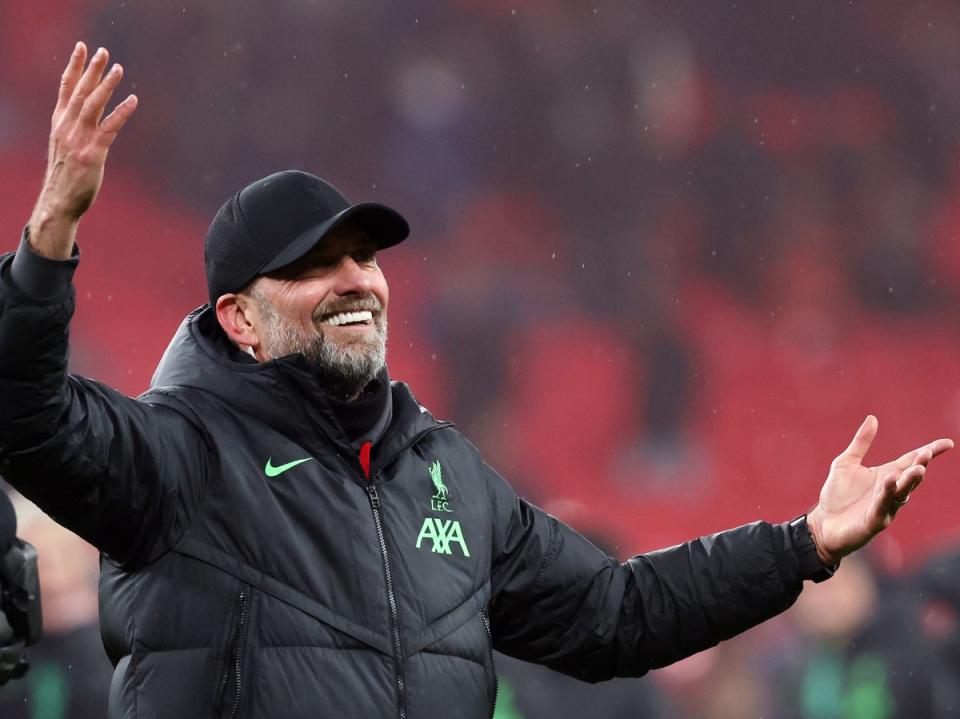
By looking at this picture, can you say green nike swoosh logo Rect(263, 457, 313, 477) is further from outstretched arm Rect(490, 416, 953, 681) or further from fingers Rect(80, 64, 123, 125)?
fingers Rect(80, 64, 123, 125)

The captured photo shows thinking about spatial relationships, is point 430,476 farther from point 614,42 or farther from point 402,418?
point 614,42

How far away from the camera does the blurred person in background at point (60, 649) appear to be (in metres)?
5.02

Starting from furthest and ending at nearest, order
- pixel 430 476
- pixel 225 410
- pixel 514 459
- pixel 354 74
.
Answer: pixel 354 74 < pixel 514 459 < pixel 430 476 < pixel 225 410

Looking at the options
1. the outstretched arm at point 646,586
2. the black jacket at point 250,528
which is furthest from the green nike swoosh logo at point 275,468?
the outstretched arm at point 646,586

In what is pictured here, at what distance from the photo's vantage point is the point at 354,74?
7270mm

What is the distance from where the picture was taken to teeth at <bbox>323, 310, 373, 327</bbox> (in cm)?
194

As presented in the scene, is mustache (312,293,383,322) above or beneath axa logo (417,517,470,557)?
above

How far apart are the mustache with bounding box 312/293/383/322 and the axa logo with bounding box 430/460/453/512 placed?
234 millimetres

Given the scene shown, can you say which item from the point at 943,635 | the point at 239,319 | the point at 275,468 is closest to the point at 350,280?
the point at 239,319

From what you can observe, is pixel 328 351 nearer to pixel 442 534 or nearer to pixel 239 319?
pixel 239 319

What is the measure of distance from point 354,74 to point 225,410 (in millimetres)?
5653

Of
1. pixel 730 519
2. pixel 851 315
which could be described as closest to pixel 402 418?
pixel 730 519

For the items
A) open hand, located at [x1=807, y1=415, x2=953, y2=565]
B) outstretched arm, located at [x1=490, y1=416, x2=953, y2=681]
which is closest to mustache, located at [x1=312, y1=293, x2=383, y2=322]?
outstretched arm, located at [x1=490, y1=416, x2=953, y2=681]

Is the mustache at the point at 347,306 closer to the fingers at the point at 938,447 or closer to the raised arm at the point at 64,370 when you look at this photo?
the raised arm at the point at 64,370
